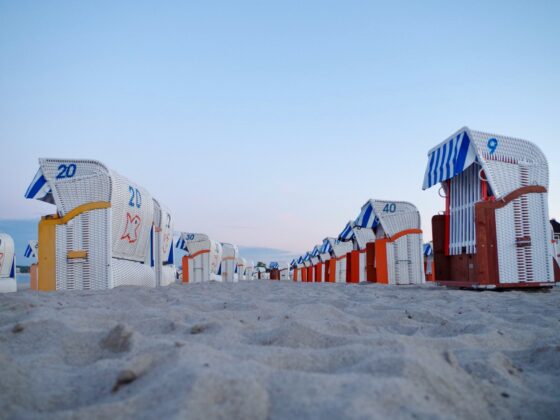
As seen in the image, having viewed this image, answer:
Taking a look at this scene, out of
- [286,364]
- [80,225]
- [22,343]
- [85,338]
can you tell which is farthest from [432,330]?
[80,225]

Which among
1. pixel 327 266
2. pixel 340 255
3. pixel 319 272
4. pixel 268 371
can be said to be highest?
pixel 340 255

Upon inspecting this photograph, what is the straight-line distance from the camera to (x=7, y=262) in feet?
35.9

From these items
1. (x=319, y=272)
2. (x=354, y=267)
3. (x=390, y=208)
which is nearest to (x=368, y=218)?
(x=390, y=208)

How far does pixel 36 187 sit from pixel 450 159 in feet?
20.5

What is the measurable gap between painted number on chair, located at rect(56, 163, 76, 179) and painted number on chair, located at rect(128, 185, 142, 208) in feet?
3.34

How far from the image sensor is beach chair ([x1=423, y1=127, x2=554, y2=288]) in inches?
232

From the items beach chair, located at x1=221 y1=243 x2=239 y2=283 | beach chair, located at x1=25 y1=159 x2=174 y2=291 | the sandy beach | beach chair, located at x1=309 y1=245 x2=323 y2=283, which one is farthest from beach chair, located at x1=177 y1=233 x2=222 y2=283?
the sandy beach

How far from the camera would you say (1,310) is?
2855 millimetres

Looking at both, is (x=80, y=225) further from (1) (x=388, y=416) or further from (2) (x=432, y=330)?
(1) (x=388, y=416)

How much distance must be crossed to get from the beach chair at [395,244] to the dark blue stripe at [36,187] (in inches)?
302

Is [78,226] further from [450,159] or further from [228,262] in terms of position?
[228,262]

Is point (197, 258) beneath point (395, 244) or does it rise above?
beneath

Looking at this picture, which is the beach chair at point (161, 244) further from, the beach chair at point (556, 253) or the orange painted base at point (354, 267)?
the beach chair at point (556, 253)

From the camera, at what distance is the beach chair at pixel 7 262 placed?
419 inches
